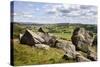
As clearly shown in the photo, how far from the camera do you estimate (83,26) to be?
2275mm

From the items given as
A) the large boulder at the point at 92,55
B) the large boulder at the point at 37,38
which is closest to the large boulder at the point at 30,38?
the large boulder at the point at 37,38

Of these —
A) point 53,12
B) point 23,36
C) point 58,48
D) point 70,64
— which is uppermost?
point 53,12

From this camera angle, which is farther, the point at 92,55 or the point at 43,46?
the point at 92,55

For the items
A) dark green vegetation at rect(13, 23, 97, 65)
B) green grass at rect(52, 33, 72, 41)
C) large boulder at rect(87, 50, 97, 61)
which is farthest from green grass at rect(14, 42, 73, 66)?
large boulder at rect(87, 50, 97, 61)

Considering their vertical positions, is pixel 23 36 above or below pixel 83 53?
above

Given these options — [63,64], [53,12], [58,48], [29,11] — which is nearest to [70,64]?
[63,64]

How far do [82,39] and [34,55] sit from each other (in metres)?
0.63

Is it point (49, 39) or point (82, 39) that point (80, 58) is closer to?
point (82, 39)

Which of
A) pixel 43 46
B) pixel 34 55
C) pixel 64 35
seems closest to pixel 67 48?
pixel 64 35

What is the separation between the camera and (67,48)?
86.1 inches

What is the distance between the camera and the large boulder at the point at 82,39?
7.32 ft
